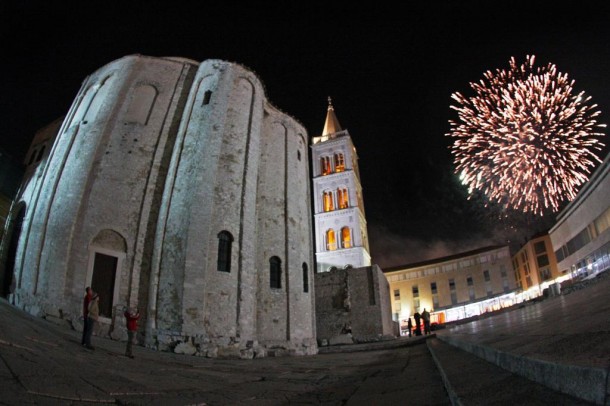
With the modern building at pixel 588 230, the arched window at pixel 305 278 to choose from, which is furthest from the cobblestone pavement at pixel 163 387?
the modern building at pixel 588 230

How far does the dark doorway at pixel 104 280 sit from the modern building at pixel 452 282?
146 feet

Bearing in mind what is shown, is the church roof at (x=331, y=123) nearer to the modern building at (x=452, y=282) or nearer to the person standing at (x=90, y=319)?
the modern building at (x=452, y=282)

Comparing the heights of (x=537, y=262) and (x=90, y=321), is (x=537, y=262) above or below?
above

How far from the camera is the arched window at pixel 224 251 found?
14711 mm

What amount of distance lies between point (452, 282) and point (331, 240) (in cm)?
2824

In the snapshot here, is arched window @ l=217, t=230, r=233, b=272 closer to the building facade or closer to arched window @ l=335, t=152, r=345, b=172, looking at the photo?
the building facade

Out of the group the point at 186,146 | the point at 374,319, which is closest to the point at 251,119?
the point at 186,146

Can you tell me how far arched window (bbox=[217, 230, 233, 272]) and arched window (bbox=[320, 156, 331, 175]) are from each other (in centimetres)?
2716

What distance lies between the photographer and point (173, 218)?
15.0 metres

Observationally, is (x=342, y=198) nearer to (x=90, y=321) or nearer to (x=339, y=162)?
(x=339, y=162)

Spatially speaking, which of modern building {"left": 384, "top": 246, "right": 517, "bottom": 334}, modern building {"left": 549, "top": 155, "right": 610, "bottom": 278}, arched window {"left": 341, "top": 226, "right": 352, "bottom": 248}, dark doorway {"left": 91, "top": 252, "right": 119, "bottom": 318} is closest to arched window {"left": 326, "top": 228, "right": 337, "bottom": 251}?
arched window {"left": 341, "top": 226, "right": 352, "bottom": 248}

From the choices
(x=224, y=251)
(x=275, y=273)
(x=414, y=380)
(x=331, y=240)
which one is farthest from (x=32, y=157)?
(x=331, y=240)

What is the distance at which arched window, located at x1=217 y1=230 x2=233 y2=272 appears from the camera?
1471 cm

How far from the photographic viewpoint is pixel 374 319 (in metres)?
21.3
